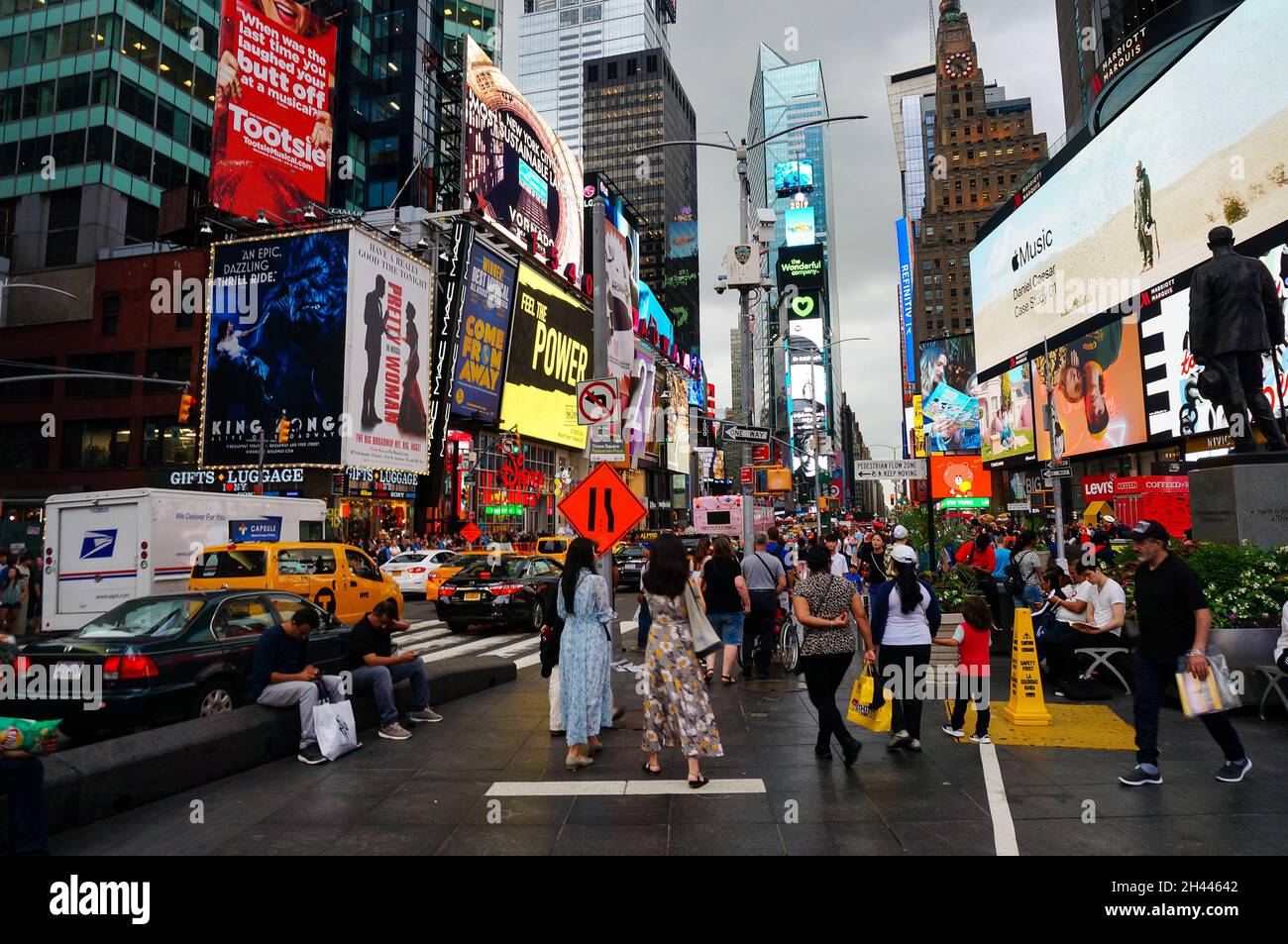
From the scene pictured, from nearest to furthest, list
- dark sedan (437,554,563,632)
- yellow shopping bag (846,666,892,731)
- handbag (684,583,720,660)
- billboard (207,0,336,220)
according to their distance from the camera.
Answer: handbag (684,583,720,660) → yellow shopping bag (846,666,892,731) → dark sedan (437,554,563,632) → billboard (207,0,336,220)

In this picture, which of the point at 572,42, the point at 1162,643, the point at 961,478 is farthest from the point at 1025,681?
the point at 572,42

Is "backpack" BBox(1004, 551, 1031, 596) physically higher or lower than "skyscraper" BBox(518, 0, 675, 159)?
lower

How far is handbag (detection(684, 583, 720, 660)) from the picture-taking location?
638cm

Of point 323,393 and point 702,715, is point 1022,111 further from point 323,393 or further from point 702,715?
point 702,715

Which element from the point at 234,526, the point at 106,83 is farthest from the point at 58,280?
the point at 234,526

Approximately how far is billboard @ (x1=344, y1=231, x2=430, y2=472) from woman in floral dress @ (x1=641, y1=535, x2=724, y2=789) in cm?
3053

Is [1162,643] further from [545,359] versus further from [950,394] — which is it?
[950,394]

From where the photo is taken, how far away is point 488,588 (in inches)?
639

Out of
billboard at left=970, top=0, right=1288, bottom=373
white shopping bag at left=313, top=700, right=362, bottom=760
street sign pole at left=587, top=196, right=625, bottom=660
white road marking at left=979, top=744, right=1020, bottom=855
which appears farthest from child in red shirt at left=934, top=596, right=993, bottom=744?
billboard at left=970, top=0, right=1288, bottom=373

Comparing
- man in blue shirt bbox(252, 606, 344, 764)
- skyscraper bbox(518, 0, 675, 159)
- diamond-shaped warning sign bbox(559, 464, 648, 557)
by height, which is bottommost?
man in blue shirt bbox(252, 606, 344, 764)

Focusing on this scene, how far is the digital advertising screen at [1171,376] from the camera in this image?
31547mm

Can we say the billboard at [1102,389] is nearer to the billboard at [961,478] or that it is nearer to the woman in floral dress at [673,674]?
the billboard at [961,478]

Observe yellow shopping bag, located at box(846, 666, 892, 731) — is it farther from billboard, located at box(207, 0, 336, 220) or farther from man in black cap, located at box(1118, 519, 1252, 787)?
billboard, located at box(207, 0, 336, 220)

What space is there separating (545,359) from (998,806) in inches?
1817
